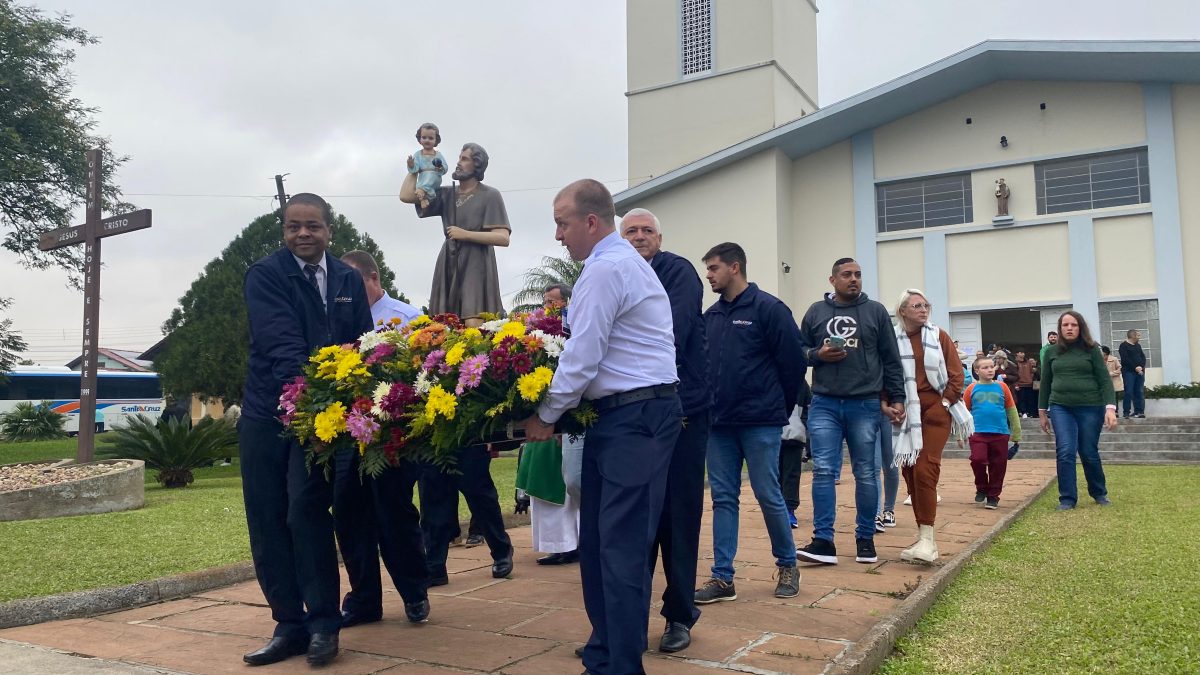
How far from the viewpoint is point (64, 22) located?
23.7m

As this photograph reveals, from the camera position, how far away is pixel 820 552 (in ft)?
19.9

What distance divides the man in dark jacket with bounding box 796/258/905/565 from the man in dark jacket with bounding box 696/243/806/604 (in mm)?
730

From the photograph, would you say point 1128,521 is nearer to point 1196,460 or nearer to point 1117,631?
point 1117,631

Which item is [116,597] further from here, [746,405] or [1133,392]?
[1133,392]

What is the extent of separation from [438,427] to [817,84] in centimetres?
3248

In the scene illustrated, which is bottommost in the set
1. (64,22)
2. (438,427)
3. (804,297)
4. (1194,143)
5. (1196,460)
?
(1196,460)

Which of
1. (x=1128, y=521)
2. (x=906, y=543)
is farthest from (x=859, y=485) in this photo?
(x=1128, y=521)

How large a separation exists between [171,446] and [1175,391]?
21.8 metres

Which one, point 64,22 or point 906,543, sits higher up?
point 64,22

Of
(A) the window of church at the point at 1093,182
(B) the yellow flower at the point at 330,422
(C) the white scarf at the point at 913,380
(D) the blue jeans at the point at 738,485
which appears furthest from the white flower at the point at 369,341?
(A) the window of church at the point at 1093,182

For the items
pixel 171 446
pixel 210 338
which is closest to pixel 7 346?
pixel 210 338

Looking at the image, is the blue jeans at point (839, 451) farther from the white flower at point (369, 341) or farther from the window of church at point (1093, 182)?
the window of church at point (1093, 182)

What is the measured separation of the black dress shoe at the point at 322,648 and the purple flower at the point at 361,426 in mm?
878

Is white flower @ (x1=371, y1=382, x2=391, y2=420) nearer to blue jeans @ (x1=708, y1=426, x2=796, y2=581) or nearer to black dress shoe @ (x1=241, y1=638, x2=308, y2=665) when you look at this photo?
black dress shoe @ (x1=241, y1=638, x2=308, y2=665)
